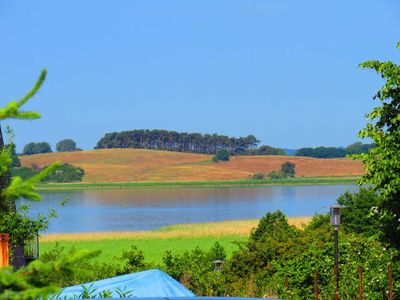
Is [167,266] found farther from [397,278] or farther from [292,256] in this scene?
[397,278]

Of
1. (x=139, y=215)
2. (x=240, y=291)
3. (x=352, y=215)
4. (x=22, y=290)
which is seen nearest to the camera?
(x=22, y=290)

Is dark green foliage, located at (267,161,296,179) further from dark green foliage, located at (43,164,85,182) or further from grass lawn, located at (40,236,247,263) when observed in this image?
grass lawn, located at (40,236,247,263)

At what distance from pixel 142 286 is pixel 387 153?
14.5ft

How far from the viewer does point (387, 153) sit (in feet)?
43.0

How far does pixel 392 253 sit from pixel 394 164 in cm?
195

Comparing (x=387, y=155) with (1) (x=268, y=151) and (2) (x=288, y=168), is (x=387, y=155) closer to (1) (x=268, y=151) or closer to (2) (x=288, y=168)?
(2) (x=288, y=168)

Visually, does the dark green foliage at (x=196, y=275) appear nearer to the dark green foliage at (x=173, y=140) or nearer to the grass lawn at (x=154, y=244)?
the grass lawn at (x=154, y=244)

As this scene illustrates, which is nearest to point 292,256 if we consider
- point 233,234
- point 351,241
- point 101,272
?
point 351,241

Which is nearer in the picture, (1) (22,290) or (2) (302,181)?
(1) (22,290)

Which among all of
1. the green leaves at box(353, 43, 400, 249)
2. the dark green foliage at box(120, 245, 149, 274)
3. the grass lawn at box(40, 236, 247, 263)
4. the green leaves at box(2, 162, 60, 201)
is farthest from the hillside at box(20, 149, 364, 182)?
the green leaves at box(2, 162, 60, 201)

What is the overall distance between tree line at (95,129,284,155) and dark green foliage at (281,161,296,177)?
45.8 m

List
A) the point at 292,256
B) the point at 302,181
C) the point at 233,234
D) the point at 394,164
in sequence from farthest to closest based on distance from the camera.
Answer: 1. the point at 302,181
2. the point at 233,234
3. the point at 292,256
4. the point at 394,164

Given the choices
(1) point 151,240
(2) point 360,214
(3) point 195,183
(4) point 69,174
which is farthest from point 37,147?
(2) point 360,214

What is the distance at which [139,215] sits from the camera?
69.0 m
